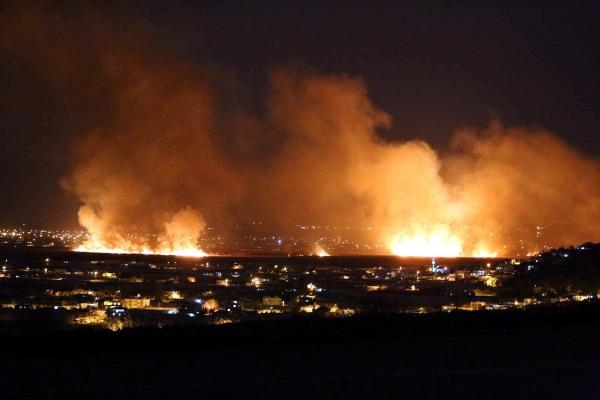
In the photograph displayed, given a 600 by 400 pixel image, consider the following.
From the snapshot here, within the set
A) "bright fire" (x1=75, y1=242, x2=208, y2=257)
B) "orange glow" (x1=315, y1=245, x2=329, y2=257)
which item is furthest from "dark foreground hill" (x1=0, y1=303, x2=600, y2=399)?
"orange glow" (x1=315, y1=245, x2=329, y2=257)

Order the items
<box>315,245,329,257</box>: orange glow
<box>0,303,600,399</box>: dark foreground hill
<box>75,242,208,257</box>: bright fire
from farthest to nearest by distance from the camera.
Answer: <box>315,245,329,257</box>: orange glow < <box>75,242,208,257</box>: bright fire < <box>0,303,600,399</box>: dark foreground hill

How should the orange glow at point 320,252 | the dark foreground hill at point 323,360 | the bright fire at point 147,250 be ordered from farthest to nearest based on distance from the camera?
the orange glow at point 320,252
the bright fire at point 147,250
the dark foreground hill at point 323,360

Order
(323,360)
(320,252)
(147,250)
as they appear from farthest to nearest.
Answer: (320,252), (147,250), (323,360)

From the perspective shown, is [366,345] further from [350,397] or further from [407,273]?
[407,273]

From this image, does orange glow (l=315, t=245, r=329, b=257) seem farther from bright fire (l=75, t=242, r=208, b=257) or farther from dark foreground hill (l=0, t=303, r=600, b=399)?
dark foreground hill (l=0, t=303, r=600, b=399)

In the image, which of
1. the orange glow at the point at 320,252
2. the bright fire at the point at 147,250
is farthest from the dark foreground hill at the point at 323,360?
the orange glow at the point at 320,252

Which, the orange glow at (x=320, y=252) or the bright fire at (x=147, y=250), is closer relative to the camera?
the bright fire at (x=147, y=250)

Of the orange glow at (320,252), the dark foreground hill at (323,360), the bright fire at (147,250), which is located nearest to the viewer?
the dark foreground hill at (323,360)

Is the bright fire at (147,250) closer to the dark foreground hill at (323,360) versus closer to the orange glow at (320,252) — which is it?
the orange glow at (320,252)

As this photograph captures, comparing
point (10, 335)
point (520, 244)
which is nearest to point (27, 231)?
point (520, 244)

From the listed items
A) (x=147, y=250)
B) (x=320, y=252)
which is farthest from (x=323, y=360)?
(x=320, y=252)

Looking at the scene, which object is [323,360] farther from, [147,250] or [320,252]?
[320,252]

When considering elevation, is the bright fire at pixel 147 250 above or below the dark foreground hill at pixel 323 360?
above
